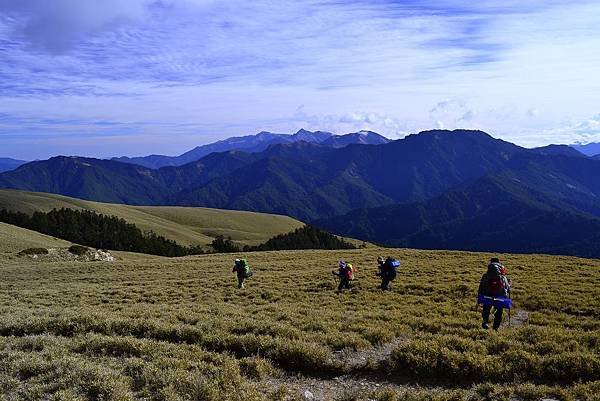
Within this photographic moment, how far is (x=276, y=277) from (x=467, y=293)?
557 inches

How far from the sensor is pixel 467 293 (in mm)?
23016

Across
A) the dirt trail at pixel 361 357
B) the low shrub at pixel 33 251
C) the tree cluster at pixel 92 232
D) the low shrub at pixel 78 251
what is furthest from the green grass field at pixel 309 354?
the tree cluster at pixel 92 232

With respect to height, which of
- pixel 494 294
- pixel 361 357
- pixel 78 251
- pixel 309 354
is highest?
pixel 494 294

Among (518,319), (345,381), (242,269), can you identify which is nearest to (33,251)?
(242,269)

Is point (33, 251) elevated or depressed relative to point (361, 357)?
depressed

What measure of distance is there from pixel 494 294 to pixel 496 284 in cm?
36

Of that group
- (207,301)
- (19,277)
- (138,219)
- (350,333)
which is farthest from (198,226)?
(350,333)

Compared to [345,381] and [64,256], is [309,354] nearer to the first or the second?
[345,381]

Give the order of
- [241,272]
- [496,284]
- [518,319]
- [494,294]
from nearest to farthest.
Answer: [494,294], [496,284], [518,319], [241,272]

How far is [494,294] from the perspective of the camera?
14.9 meters

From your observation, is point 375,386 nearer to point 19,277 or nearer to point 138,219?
point 19,277

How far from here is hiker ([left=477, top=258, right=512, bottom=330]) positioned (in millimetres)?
14602

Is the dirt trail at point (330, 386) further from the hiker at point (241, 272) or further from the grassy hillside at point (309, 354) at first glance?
the hiker at point (241, 272)

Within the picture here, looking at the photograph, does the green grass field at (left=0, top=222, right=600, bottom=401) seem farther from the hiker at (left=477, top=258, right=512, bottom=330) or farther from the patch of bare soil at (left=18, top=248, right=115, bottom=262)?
the patch of bare soil at (left=18, top=248, right=115, bottom=262)
